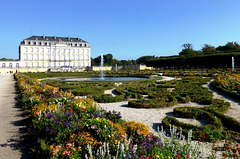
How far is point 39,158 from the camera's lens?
3.02 meters

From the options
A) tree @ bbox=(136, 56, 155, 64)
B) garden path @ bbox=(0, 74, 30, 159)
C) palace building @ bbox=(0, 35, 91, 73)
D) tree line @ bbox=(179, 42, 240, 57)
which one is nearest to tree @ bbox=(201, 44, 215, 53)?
tree line @ bbox=(179, 42, 240, 57)

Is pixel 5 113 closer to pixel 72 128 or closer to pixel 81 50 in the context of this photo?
pixel 72 128

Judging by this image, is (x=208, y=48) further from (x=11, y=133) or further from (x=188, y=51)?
(x=11, y=133)

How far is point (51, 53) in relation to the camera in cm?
5831

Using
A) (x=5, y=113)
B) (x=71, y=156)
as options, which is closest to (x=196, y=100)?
(x=71, y=156)

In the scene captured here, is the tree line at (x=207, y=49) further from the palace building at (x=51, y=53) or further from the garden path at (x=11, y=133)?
the garden path at (x=11, y=133)

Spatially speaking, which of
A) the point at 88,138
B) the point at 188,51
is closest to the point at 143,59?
the point at 188,51

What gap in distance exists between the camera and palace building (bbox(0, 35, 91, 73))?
180 ft

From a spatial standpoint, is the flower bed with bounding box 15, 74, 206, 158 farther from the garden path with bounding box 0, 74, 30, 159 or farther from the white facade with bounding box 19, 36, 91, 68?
the white facade with bounding box 19, 36, 91, 68

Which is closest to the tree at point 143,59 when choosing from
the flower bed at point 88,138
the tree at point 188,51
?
the tree at point 188,51

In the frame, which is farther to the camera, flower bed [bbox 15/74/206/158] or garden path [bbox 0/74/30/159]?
garden path [bbox 0/74/30/159]

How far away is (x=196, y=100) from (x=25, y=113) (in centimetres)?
632

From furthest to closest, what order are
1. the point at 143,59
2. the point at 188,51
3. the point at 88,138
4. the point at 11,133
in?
the point at 143,59, the point at 188,51, the point at 11,133, the point at 88,138

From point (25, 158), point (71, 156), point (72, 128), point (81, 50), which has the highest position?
point (81, 50)
